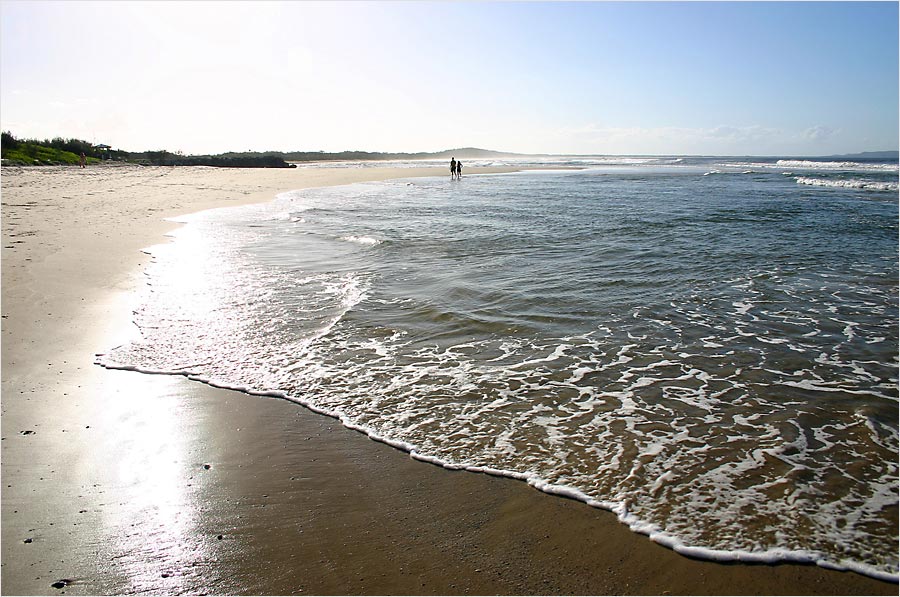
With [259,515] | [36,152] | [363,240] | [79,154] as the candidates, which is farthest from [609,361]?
[79,154]

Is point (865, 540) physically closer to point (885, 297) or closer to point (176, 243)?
Result: point (885, 297)

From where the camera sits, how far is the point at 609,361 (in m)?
5.72

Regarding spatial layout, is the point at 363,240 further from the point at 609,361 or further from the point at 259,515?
the point at 259,515

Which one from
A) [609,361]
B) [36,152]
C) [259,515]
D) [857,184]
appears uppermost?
[36,152]

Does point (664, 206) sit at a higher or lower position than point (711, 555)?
higher

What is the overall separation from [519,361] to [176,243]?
978cm

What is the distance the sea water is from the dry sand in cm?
25

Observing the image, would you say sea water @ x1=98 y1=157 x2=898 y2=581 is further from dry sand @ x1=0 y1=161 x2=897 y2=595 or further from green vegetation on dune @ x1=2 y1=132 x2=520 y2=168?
green vegetation on dune @ x1=2 y1=132 x2=520 y2=168

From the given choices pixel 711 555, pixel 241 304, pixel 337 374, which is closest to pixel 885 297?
pixel 711 555

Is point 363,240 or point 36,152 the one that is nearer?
point 363,240

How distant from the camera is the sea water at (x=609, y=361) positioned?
139 inches

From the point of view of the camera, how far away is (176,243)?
1238 cm

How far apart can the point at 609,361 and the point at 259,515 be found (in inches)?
148

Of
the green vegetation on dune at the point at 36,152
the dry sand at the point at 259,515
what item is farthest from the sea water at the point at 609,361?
the green vegetation on dune at the point at 36,152
